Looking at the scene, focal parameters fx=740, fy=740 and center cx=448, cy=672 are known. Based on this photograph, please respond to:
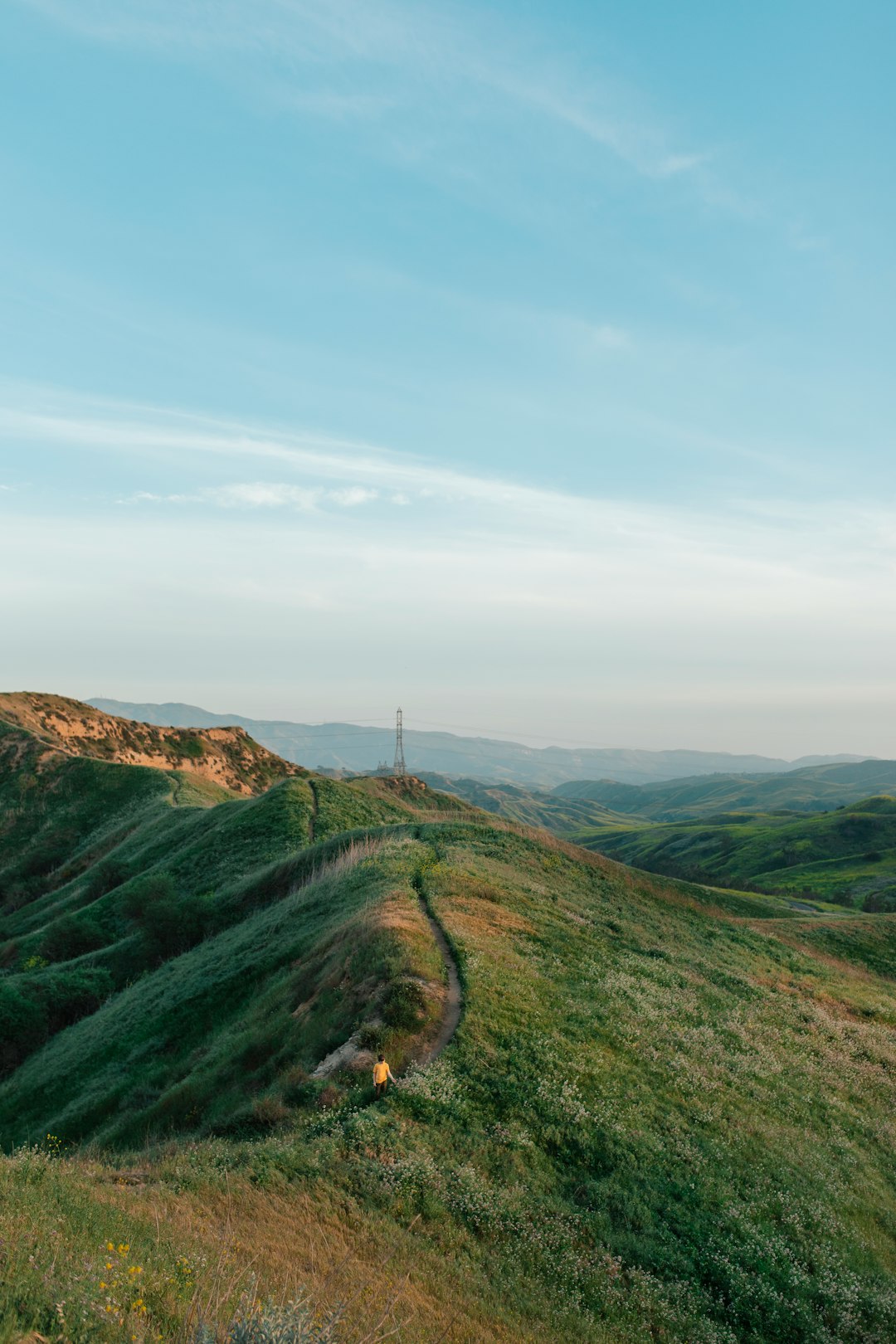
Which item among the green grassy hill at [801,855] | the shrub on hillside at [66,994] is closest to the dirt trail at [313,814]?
the shrub on hillside at [66,994]

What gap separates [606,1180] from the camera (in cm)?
1557

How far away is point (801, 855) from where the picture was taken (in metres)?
140

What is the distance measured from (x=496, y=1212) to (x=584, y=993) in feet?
39.6

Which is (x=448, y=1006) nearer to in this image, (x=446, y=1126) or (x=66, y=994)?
(x=446, y=1126)

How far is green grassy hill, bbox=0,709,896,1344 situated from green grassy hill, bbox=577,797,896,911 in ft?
247

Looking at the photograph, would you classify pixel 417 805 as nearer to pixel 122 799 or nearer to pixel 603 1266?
pixel 122 799

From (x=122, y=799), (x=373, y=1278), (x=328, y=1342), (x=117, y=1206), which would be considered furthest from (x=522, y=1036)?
(x=122, y=799)

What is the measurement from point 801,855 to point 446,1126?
471 ft

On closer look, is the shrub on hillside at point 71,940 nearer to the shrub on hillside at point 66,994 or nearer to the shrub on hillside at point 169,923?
the shrub on hillside at point 169,923

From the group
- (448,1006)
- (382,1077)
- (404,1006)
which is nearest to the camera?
(382,1077)

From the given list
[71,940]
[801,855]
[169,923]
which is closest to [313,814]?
[71,940]

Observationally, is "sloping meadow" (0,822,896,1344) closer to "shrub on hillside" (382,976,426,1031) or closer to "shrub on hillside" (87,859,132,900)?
"shrub on hillside" (382,976,426,1031)

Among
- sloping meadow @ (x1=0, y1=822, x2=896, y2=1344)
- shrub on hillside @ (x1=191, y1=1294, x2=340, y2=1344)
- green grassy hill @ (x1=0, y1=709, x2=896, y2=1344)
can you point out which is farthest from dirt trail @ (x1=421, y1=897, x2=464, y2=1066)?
shrub on hillside @ (x1=191, y1=1294, x2=340, y2=1344)

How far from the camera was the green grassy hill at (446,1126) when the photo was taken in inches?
397
